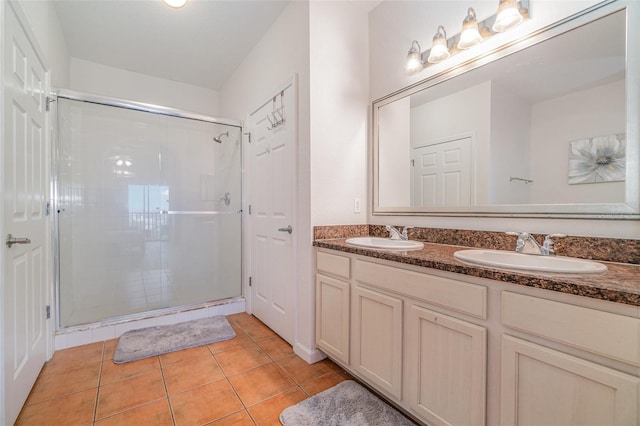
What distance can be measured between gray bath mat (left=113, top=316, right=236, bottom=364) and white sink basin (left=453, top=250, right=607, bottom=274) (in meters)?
1.95

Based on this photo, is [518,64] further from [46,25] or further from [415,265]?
[46,25]

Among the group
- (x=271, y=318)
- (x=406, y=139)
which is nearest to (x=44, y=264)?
(x=271, y=318)

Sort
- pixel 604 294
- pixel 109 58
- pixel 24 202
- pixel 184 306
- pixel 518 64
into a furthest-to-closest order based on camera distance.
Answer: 1. pixel 109 58
2. pixel 184 306
3. pixel 24 202
4. pixel 518 64
5. pixel 604 294

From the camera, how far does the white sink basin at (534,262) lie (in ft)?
Result: 2.96

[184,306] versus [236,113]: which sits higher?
[236,113]

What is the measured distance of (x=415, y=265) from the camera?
Result: 4.02 ft

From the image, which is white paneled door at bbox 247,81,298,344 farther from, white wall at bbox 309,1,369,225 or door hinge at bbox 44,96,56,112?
door hinge at bbox 44,96,56,112

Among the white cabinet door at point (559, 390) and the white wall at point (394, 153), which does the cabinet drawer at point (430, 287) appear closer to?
the white cabinet door at point (559, 390)

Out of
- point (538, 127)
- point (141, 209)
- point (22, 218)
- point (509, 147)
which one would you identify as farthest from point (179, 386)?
point (538, 127)

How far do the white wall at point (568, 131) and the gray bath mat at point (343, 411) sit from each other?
1272 millimetres

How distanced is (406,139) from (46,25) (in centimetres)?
265

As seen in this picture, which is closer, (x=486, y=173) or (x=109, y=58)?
(x=486, y=173)

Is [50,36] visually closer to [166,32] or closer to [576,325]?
[166,32]

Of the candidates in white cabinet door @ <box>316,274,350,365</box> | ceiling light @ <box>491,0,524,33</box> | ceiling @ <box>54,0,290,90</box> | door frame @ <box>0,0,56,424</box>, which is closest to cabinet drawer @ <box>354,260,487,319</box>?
white cabinet door @ <box>316,274,350,365</box>
